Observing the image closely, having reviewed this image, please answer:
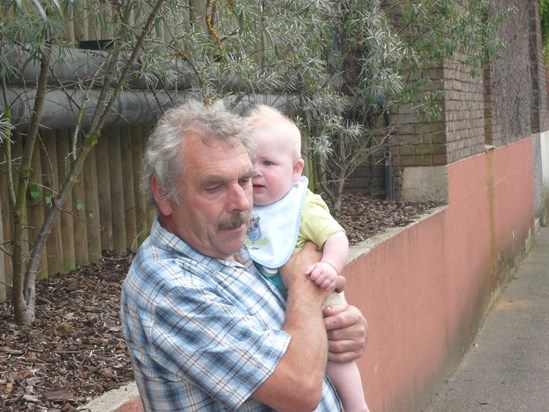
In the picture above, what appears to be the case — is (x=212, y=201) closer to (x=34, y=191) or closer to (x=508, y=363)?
(x=34, y=191)

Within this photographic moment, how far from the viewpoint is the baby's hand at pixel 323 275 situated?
2.87 metres

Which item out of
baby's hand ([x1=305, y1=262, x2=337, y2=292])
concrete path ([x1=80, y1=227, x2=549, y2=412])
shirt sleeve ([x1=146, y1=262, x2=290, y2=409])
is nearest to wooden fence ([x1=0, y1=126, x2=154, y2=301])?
baby's hand ([x1=305, y1=262, x2=337, y2=292])

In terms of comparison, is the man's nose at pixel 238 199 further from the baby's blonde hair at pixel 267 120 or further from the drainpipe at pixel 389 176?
the drainpipe at pixel 389 176

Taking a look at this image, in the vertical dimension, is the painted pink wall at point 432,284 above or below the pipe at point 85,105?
below

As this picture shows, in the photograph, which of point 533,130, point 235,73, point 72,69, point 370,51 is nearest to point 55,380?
point 72,69

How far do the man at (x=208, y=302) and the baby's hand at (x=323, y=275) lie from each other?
139 millimetres

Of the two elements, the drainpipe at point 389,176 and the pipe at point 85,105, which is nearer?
the pipe at point 85,105

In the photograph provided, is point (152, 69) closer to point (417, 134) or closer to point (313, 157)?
point (313, 157)

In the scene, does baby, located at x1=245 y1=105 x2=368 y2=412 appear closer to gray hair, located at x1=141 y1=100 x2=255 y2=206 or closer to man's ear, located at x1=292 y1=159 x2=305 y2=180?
man's ear, located at x1=292 y1=159 x2=305 y2=180

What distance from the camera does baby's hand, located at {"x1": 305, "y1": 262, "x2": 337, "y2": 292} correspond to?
2869mm

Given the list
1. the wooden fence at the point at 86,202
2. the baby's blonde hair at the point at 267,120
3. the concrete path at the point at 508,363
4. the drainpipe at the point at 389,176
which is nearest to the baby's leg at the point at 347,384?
the baby's blonde hair at the point at 267,120

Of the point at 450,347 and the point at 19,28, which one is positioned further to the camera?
the point at 450,347

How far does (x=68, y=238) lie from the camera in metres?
5.25

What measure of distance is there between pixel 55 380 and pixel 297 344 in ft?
4.78
